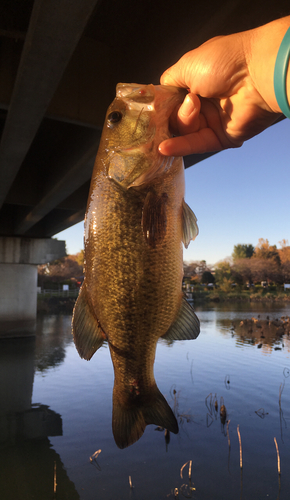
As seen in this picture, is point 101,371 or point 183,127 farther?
point 101,371

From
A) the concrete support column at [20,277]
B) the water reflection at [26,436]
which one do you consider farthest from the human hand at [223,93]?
the concrete support column at [20,277]

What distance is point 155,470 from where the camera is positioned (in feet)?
38.8

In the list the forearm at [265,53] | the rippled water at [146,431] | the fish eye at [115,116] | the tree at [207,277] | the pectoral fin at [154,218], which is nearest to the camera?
the forearm at [265,53]

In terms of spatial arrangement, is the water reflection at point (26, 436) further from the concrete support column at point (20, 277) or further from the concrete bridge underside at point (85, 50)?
the concrete bridge underside at point (85, 50)

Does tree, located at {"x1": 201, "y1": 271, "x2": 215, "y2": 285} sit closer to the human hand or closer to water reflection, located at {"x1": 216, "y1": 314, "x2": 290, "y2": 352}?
water reflection, located at {"x1": 216, "y1": 314, "x2": 290, "y2": 352}

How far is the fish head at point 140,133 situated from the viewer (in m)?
2.03

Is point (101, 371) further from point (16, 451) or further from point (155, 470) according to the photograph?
point (155, 470)

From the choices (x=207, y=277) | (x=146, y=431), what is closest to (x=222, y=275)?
(x=207, y=277)

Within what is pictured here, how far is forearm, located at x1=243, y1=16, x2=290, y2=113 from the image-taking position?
1.60 meters

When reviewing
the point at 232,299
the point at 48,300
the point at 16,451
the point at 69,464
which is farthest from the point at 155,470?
the point at 232,299

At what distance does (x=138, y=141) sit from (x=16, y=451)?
1468 cm

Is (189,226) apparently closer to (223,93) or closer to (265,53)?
(223,93)

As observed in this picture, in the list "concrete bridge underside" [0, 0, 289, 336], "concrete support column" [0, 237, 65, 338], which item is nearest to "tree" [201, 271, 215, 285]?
"concrete support column" [0, 237, 65, 338]

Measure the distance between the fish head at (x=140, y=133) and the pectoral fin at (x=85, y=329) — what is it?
31.4 inches
